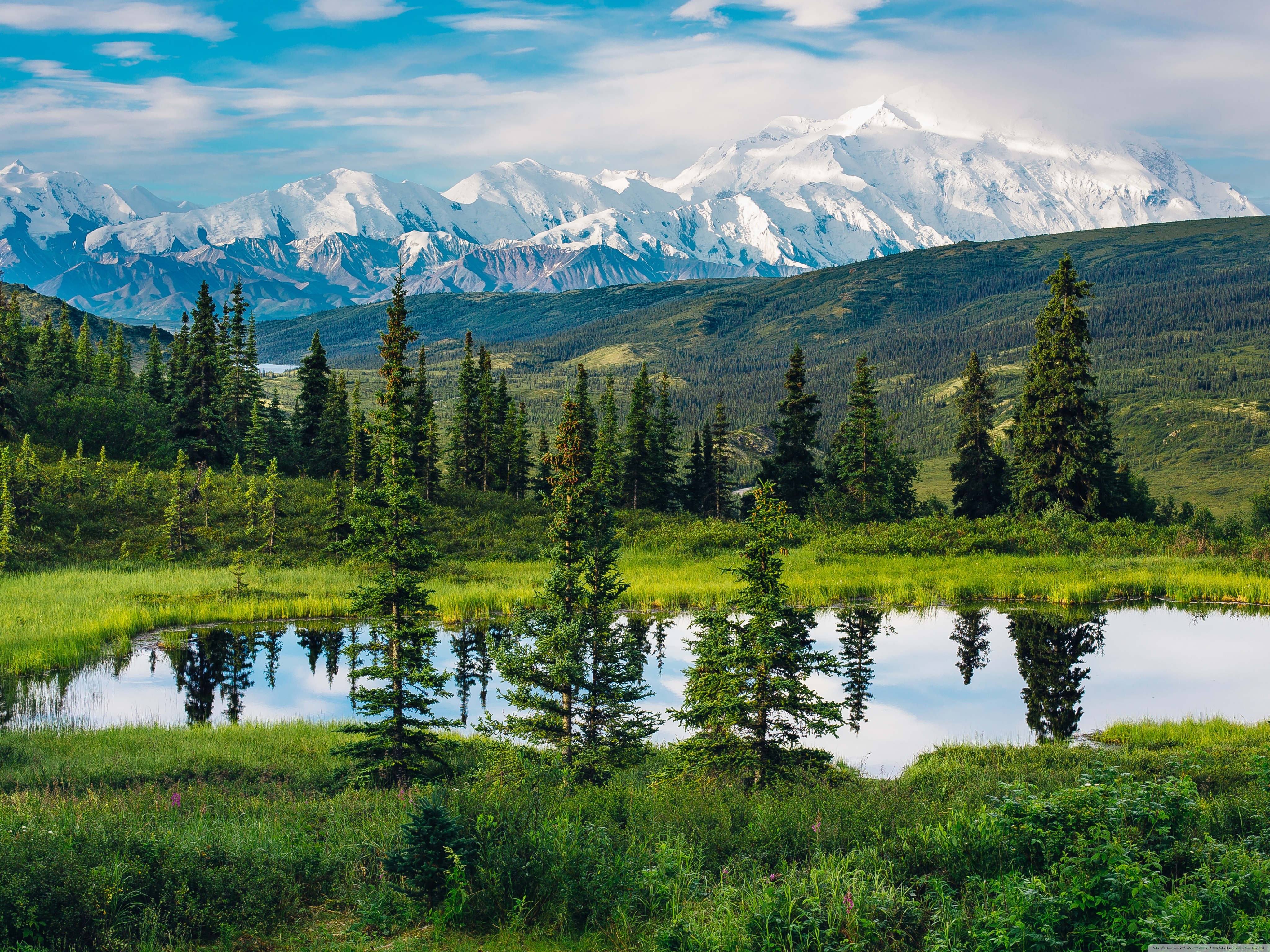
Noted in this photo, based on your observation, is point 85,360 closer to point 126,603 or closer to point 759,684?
point 126,603

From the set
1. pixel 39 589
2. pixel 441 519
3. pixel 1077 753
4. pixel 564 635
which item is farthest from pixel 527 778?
pixel 441 519

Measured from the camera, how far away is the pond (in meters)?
22.4

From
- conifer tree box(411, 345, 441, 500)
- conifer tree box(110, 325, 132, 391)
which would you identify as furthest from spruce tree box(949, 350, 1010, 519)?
conifer tree box(110, 325, 132, 391)

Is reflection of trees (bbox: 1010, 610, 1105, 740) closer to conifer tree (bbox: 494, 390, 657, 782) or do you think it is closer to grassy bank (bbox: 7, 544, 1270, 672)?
grassy bank (bbox: 7, 544, 1270, 672)

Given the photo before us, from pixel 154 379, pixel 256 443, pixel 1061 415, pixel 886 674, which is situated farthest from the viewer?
pixel 154 379

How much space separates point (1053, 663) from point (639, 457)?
1637 inches

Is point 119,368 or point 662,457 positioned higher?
point 119,368

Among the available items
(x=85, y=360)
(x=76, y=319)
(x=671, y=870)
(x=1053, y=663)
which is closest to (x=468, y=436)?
(x=85, y=360)

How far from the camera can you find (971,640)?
3119 centimetres

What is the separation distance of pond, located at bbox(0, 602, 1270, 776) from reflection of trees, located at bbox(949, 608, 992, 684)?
9cm

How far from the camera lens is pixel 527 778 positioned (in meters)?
13.4

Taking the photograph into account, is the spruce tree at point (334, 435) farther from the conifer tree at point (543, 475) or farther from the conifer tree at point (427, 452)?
the conifer tree at point (543, 475)

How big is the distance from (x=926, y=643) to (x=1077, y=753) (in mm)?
13748

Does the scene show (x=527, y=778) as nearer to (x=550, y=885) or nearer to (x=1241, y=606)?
(x=550, y=885)
